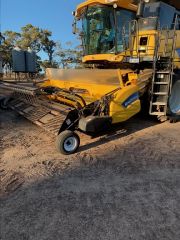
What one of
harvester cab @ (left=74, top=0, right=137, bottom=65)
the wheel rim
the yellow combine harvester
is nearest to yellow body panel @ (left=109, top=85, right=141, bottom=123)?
the yellow combine harvester

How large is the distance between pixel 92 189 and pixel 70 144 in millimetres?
1305

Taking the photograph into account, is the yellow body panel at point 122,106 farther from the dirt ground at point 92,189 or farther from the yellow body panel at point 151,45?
the yellow body panel at point 151,45

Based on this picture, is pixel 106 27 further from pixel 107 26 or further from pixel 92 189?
pixel 92 189

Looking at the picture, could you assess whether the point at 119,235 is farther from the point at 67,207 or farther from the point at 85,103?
the point at 85,103

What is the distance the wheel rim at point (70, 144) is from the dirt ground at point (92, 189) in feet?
0.47

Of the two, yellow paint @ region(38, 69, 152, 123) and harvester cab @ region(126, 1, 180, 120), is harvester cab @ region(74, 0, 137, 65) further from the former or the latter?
yellow paint @ region(38, 69, 152, 123)

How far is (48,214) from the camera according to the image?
2818 millimetres

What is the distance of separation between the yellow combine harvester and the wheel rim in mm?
612

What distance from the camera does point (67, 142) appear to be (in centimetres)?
449

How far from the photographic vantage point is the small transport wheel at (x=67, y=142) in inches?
172

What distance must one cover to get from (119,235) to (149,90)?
411 cm

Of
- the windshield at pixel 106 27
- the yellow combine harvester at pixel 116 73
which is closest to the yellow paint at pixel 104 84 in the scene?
the yellow combine harvester at pixel 116 73

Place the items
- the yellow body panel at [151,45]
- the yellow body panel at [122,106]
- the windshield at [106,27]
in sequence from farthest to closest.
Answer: the windshield at [106,27]
the yellow body panel at [151,45]
the yellow body panel at [122,106]

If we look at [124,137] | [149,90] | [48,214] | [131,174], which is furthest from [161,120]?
[48,214]
